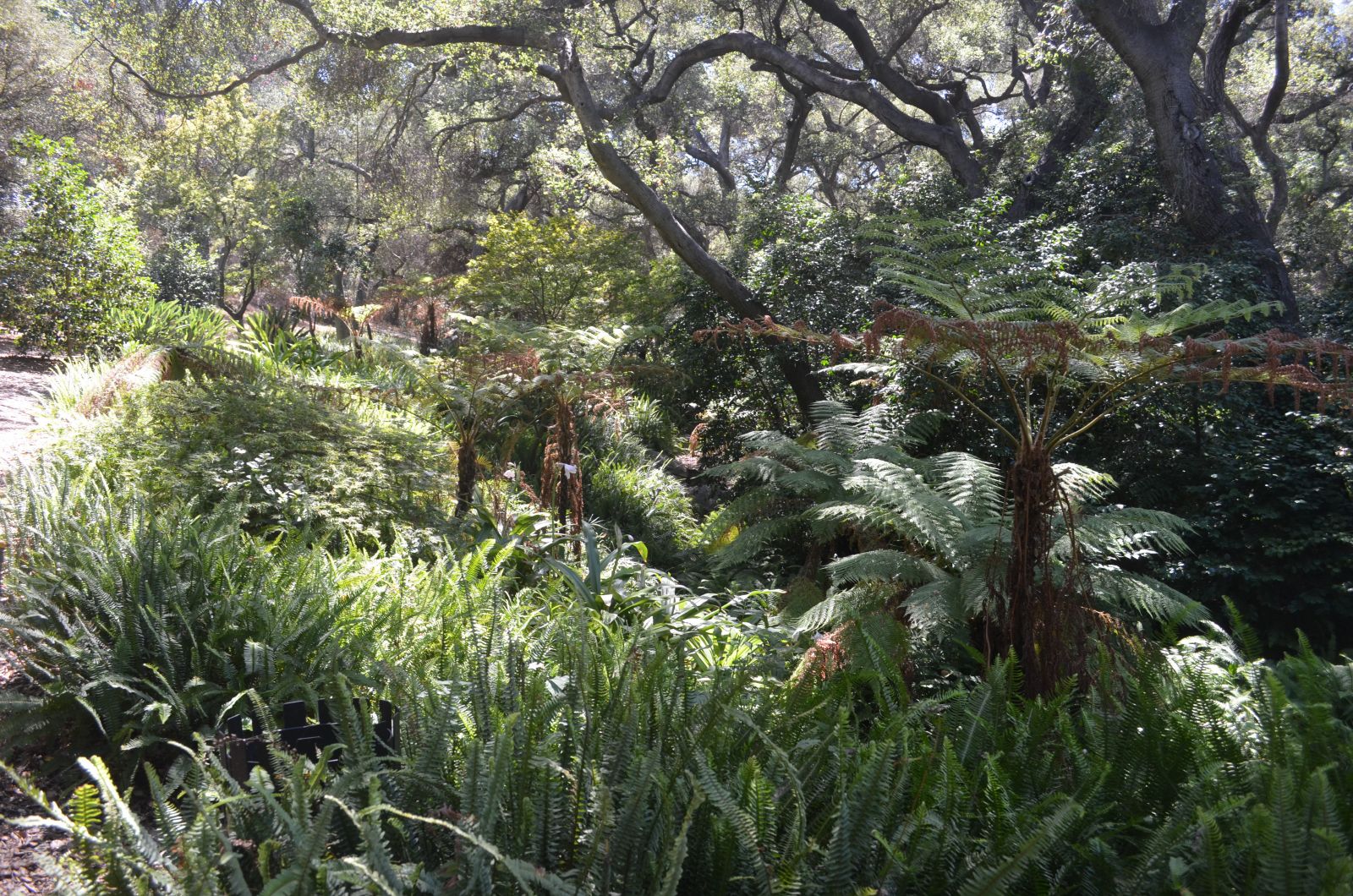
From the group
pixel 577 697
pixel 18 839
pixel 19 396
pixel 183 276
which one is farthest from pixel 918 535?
pixel 183 276

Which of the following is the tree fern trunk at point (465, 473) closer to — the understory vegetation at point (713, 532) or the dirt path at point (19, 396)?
the understory vegetation at point (713, 532)

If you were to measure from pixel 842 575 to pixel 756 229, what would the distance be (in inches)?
309

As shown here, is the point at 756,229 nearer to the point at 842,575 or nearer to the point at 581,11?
the point at 581,11

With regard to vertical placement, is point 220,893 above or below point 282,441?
below

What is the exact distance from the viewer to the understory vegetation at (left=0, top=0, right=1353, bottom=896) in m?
1.77

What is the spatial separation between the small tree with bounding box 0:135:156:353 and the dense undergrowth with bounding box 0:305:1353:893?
5.49 meters

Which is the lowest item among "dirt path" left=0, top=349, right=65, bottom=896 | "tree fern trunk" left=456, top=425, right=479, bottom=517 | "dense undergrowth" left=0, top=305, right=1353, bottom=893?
"dirt path" left=0, top=349, right=65, bottom=896

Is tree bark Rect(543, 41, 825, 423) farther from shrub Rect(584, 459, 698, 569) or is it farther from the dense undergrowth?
the dense undergrowth

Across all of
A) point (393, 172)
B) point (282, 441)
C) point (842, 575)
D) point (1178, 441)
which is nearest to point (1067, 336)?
point (842, 575)

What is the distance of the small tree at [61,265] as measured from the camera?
10453mm

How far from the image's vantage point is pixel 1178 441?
20.1ft

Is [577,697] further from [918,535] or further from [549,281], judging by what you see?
[549,281]

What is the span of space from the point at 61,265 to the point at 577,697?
11349 mm

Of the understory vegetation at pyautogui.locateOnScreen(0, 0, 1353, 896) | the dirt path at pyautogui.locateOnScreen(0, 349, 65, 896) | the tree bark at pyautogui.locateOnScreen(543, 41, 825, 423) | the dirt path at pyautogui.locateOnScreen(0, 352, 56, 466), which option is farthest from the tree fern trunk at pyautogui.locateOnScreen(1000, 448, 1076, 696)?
the tree bark at pyautogui.locateOnScreen(543, 41, 825, 423)
